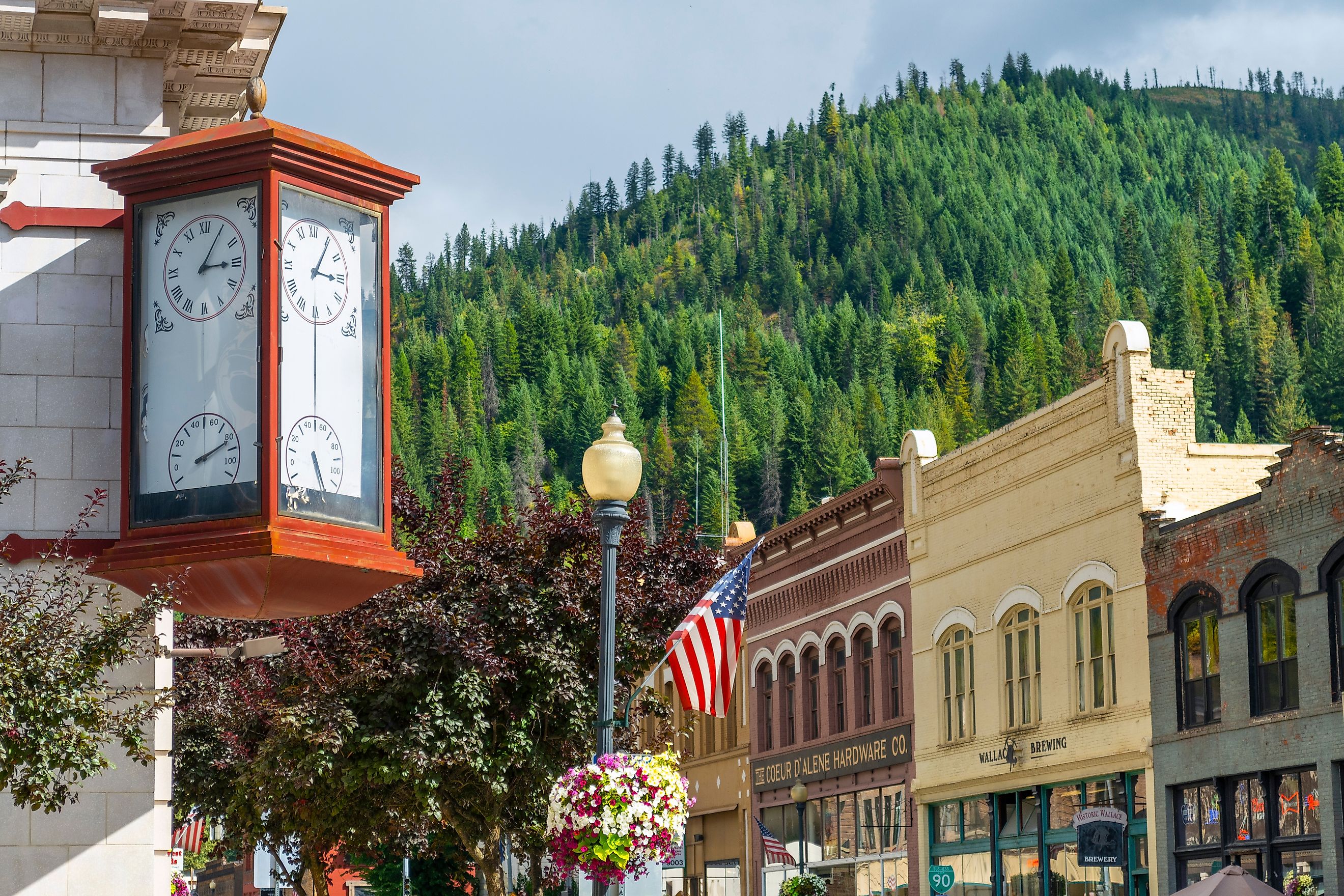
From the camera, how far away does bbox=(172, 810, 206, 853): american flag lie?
37.6 m

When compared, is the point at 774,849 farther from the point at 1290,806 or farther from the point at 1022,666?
the point at 1290,806

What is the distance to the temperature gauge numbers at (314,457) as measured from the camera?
1063 cm

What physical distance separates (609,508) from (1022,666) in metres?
24.4

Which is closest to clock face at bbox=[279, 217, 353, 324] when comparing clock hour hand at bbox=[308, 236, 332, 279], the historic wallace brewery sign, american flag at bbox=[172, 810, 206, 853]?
clock hour hand at bbox=[308, 236, 332, 279]

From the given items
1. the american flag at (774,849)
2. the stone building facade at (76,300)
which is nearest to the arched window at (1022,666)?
the american flag at (774,849)

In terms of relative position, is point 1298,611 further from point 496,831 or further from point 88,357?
point 88,357

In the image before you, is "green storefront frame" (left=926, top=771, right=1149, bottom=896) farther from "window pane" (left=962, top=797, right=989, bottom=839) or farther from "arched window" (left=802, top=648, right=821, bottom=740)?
"arched window" (left=802, top=648, right=821, bottom=740)

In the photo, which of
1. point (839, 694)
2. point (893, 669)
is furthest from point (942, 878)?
point (839, 694)

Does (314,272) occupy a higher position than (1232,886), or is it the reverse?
(314,272)

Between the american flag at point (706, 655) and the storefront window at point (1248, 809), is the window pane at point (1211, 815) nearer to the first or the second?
the storefront window at point (1248, 809)

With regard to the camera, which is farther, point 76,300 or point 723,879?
point 723,879

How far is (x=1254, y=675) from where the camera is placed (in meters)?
29.0

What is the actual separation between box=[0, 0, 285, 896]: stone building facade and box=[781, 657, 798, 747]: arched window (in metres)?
35.8

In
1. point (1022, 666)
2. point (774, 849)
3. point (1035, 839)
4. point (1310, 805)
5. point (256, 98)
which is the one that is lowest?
point (774, 849)
